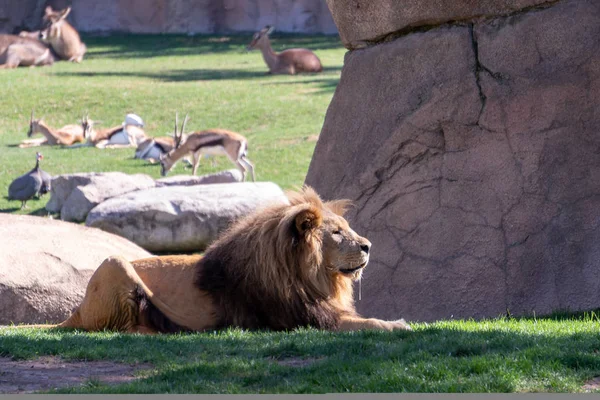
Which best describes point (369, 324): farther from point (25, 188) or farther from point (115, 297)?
point (25, 188)

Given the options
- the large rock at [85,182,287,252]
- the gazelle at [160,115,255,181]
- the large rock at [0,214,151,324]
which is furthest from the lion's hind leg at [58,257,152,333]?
the gazelle at [160,115,255,181]

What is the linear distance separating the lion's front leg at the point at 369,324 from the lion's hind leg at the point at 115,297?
1.41 m

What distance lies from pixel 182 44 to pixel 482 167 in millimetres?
24666

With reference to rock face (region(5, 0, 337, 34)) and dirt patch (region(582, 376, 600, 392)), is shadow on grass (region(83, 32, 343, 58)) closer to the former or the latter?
rock face (region(5, 0, 337, 34))

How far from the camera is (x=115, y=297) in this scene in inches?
300

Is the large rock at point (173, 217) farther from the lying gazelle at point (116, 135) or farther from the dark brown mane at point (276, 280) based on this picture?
the dark brown mane at point (276, 280)

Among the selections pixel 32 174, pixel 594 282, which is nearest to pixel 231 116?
pixel 32 174

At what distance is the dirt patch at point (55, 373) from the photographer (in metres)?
5.62

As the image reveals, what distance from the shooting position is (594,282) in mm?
8406

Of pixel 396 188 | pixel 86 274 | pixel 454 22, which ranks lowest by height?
pixel 86 274

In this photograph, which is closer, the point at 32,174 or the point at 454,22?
the point at 454,22

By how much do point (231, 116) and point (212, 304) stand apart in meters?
15.4

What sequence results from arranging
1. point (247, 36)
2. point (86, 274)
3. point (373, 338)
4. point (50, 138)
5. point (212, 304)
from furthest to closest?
point (247, 36) < point (50, 138) < point (86, 274) < point (212, 304) < point (373, 338)

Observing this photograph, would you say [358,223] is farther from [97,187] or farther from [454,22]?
[97,187]
